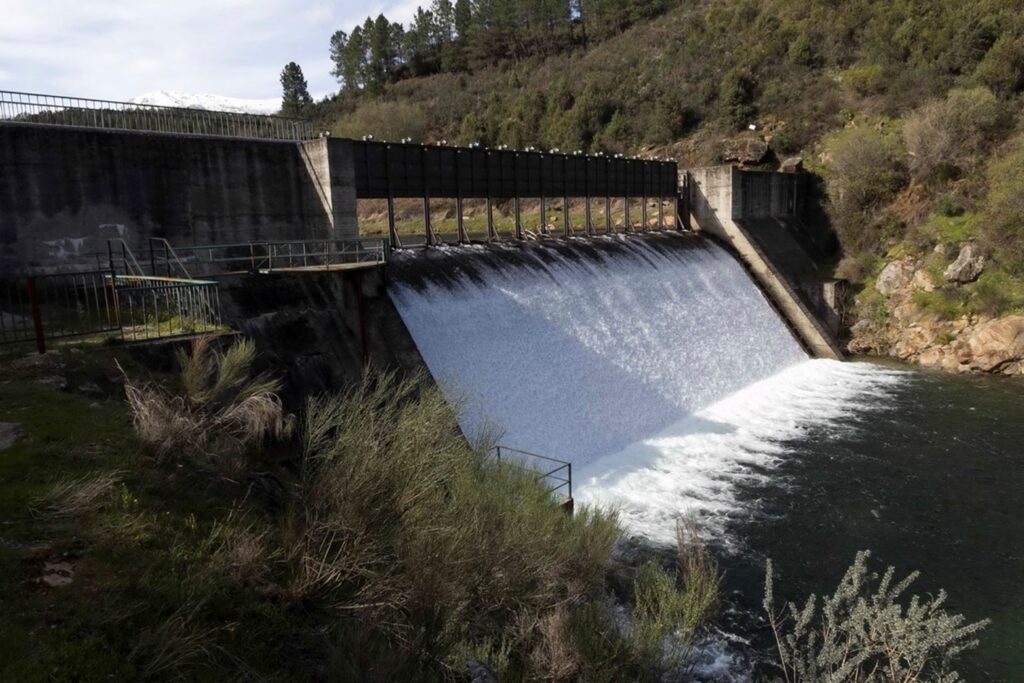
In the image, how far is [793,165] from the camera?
122ft

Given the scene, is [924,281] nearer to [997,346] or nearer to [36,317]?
[997,346]

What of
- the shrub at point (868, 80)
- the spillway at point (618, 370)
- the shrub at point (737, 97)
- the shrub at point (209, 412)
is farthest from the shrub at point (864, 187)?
the shrub at point (209, 412)

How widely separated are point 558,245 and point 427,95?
53.8 m

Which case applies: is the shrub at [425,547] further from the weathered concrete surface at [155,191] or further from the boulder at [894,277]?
the boulder at [894,277]

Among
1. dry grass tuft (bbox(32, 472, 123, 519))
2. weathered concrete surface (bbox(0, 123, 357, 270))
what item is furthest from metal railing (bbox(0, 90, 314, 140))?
dry grass tuft (bbox(32, 472, 123, 519))

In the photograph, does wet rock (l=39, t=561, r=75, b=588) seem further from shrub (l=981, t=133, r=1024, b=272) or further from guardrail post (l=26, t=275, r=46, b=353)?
shrub (l=981, t=133, r=1024, b=272)

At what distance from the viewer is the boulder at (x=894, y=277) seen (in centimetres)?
2914

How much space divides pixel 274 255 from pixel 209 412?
6660 mm

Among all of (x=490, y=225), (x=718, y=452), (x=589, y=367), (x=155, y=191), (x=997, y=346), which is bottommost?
(x=718, y=452)

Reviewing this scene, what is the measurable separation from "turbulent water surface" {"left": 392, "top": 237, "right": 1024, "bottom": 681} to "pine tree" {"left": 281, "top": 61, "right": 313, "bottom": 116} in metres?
68.4

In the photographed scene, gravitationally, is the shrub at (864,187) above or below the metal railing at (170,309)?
above

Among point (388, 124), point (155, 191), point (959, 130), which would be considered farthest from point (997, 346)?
point (388, 124)

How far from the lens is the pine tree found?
81.8 metres

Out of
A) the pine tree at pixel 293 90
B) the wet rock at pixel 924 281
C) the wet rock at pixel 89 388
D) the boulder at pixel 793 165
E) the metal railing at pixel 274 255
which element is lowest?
the wet rock at pixel 924 281
